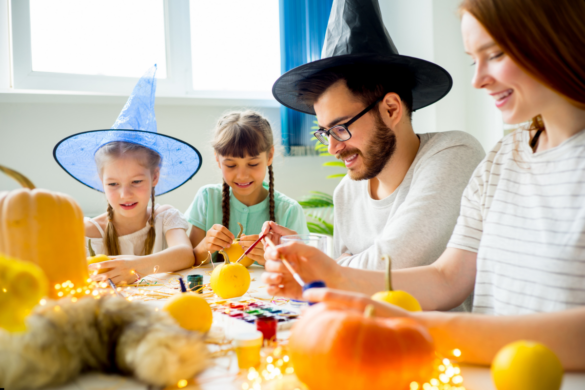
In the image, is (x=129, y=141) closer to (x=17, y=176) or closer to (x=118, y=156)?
(x=118, y=156)

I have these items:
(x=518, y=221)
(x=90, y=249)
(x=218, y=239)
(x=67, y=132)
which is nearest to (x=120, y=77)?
(x=67, y=132)

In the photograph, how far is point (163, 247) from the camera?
1905 mm

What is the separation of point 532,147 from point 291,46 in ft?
8.65

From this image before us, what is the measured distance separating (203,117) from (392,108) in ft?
6.15

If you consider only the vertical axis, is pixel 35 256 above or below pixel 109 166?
A: below

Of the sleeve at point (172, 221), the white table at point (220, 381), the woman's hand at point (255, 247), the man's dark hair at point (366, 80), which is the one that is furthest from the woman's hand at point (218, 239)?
the white table at point (220, 381)

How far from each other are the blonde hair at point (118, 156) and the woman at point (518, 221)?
114 centimetres

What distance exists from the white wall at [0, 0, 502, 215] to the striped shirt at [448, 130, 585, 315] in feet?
6.46

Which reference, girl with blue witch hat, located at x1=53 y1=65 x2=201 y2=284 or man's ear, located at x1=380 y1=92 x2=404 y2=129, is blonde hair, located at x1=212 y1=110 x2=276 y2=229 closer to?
girl with blue witch hat, located at x1=53 y1=65 x2=201 y2=284

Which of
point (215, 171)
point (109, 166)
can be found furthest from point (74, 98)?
point (109, 166)

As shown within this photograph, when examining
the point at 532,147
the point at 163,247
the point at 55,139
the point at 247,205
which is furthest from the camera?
the point at 55,139

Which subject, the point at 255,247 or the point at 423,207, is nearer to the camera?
the point at 423,207

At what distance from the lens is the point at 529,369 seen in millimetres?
460

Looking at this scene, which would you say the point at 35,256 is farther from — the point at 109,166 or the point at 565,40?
the point at 109,166
